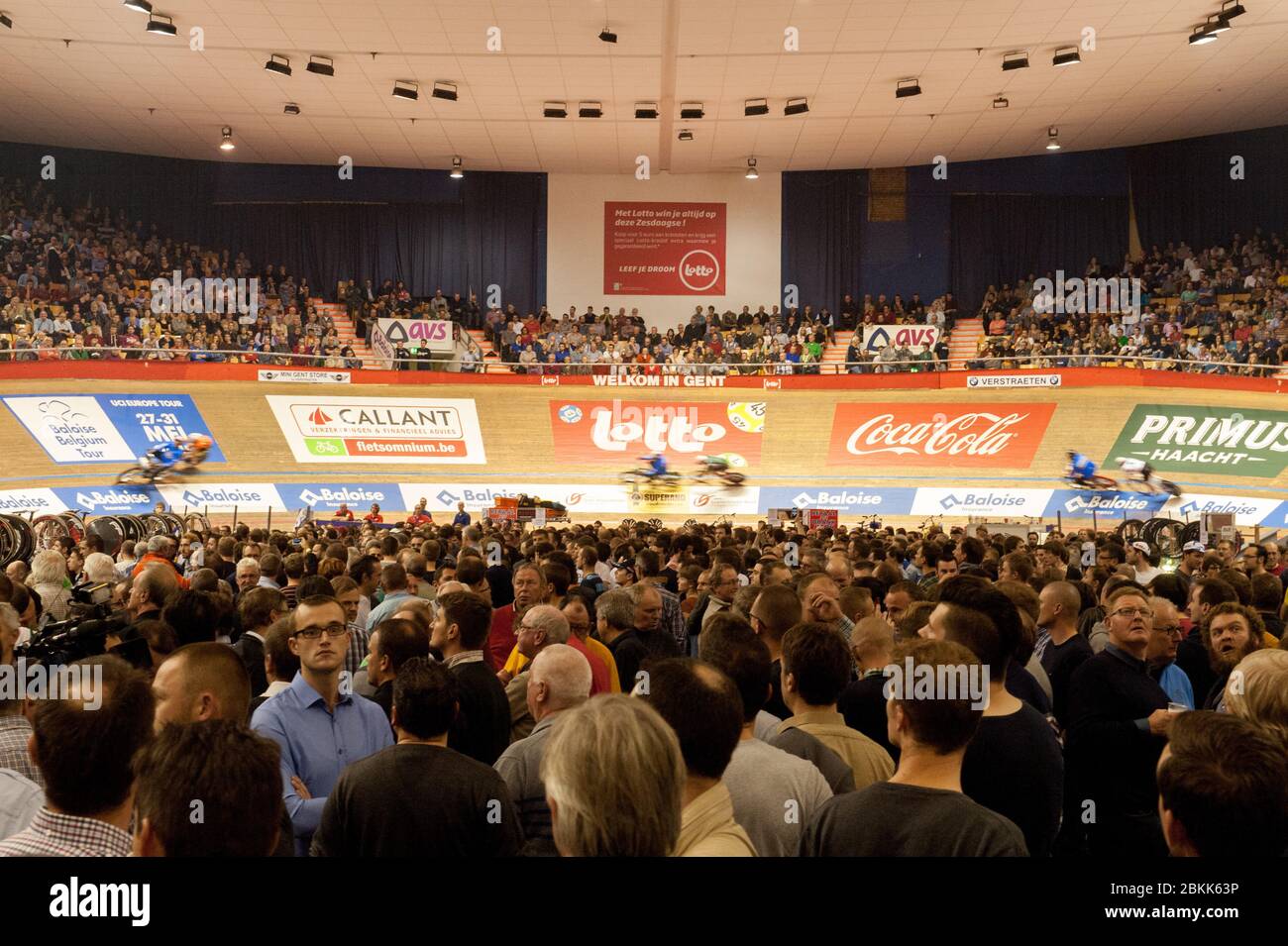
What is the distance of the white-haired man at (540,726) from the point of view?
3.95 metres

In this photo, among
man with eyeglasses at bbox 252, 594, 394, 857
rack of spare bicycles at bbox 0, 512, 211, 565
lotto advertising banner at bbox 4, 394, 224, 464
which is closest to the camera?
man with eyeglasses at bbox 252, 594, 394, 857

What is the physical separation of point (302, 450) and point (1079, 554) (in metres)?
20.1

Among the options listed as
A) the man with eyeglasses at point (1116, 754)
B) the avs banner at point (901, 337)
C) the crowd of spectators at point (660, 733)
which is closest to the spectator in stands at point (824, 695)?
the crowd of spectators at point (660, 733)

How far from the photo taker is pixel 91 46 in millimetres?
25922

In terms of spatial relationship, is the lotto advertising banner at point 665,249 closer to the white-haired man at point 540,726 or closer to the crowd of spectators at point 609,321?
the crowd of spectators at point 609,321

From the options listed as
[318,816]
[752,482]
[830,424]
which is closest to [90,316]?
[752,482]

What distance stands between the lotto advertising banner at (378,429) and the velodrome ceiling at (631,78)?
8609mm

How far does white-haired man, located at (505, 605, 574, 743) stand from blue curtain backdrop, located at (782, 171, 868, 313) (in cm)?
3309

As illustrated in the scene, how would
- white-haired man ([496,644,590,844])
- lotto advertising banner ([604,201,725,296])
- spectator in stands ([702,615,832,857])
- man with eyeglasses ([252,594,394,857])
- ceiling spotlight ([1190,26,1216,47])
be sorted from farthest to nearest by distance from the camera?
1. lotto advertising banner ([604,201,725,296])
2. ceiling spotlight ([1190,26,1216,47])
3. man with eyeglasses ([252,594,394,857])
4. white-haired man ([496,644,590,844])
5. spectator in stands ([702,615,832,857])

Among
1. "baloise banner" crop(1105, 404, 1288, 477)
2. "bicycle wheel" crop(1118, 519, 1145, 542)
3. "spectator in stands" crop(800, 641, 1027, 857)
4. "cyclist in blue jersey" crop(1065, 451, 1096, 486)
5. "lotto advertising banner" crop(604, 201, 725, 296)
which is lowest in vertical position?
"bicycle wheel" crop(1118, 519, 1145, 542)

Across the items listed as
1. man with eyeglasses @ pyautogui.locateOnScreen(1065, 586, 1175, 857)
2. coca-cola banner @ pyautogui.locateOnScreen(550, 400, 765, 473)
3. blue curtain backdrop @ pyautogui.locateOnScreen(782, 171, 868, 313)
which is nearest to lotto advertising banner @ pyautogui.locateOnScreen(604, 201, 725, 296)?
blue curtain backdrop @ pyautogui.locateOnScreen(782, 171, 868, 313)

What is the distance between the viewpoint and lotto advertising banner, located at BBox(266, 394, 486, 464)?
27.9m

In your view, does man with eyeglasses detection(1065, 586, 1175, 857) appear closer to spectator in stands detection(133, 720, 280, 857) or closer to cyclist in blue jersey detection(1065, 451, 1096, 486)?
spectator in stands detection(133, 720, 280, 857)
